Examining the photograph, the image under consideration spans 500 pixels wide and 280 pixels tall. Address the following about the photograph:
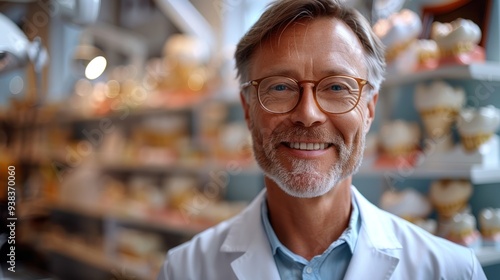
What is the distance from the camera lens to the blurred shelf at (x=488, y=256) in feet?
3.89

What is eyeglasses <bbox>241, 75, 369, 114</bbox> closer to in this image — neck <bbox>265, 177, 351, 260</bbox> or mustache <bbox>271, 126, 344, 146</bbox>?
mustache <bbox>271, 126, 344, 146</bbox>

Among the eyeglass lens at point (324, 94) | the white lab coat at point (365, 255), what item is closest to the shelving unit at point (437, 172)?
the white lab coat at point (365, 255)

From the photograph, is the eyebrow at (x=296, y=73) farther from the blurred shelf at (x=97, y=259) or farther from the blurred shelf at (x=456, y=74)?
the blurred shelf at (x=97, y=259)

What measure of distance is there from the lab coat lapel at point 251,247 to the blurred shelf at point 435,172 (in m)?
0.46

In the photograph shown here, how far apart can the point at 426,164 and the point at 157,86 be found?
6.50 feet

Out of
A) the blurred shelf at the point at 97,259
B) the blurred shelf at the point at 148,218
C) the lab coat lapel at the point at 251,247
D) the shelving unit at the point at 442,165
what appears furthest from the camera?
the blurred shelf at the point at 148,218

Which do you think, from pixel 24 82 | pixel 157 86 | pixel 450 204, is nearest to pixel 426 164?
pixel 450 204

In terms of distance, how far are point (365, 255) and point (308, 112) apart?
1.16ft

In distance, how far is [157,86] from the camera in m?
3.07

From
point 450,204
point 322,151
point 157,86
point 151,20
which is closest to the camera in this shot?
point 322,151

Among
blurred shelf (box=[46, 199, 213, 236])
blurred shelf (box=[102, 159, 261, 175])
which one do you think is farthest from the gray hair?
blurred shelf (box=[46, 199, 213, 236])

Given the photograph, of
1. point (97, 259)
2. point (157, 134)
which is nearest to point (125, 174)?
point (157, 134)

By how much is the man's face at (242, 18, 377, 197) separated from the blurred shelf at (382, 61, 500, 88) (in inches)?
20.9

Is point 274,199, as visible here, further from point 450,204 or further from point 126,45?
point 126,45
